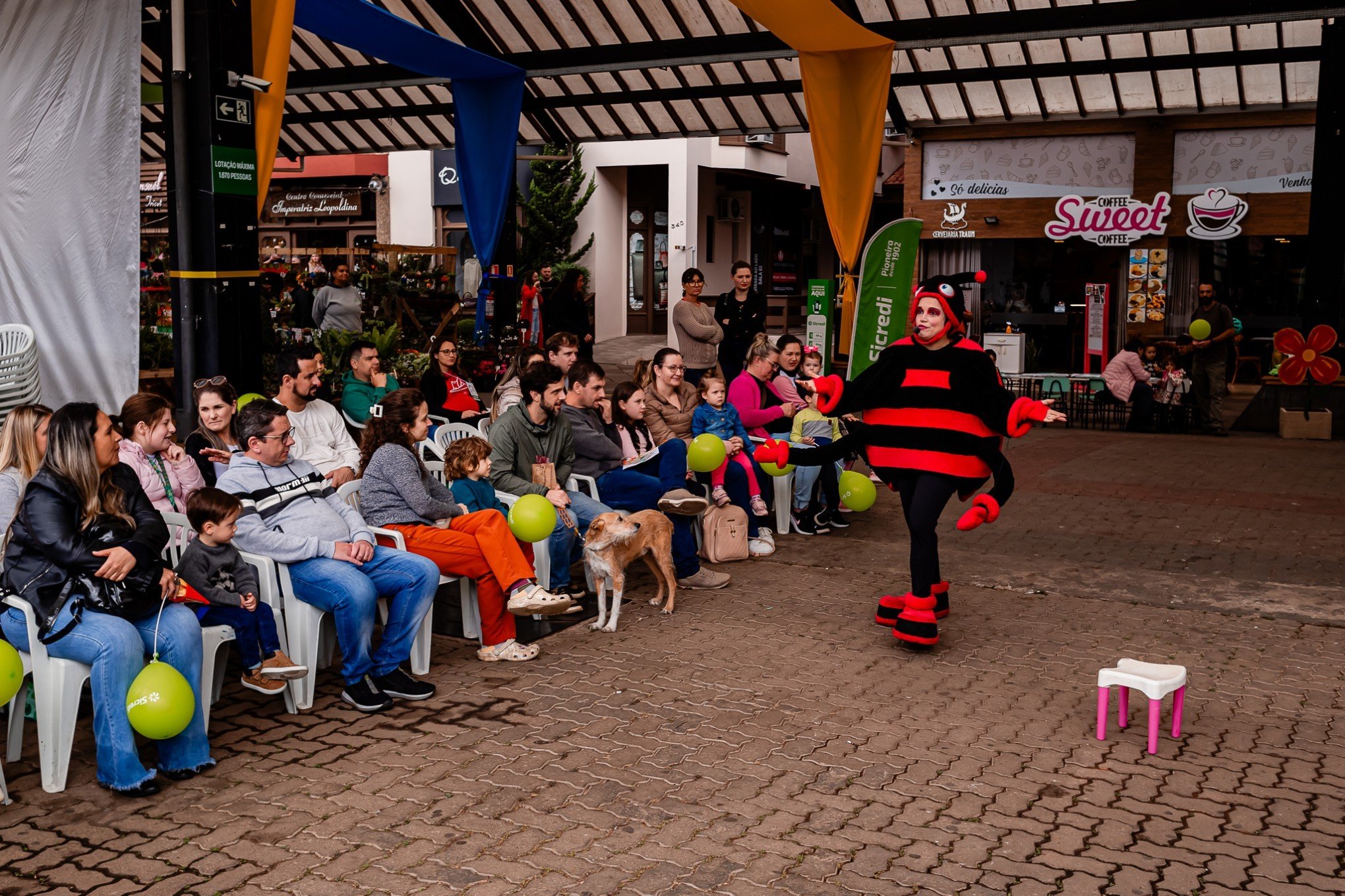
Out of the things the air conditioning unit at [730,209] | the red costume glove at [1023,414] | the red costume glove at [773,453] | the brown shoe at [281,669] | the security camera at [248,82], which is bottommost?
the brown shoe at [281,669]

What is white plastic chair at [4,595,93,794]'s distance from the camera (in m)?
4.21

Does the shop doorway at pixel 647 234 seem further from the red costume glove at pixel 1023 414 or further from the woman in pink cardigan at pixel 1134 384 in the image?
the red costume glove at pixel 1023 414

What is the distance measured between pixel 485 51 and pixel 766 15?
6.02 metres

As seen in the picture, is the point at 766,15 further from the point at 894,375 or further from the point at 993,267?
the point at 993,267

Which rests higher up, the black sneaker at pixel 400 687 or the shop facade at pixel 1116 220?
the shop facade at pixel 1116 220

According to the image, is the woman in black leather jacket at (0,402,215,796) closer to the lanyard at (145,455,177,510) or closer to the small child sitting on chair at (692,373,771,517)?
the lanyard at (145,455,177,510)

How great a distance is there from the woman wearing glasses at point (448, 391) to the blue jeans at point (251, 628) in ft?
11.5

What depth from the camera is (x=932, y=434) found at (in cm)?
619

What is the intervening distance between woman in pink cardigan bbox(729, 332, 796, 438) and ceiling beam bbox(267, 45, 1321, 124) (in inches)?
291

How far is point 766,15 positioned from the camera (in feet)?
31.8

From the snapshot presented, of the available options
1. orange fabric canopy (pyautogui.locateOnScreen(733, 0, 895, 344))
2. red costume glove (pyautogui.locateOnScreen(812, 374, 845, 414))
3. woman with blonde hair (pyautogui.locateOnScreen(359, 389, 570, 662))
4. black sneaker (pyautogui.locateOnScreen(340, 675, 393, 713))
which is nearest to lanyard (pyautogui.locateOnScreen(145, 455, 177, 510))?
woman with blonde hair (pyautogui.locateOnScreen(359, 389, 570, 662))

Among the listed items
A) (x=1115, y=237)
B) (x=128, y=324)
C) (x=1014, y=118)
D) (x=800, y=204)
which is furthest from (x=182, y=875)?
(x=800, y=204)

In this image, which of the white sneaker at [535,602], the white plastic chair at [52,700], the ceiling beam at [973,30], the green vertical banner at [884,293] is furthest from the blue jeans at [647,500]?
the ceiling beam at [973,30]

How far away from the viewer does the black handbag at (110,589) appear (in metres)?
4.24
